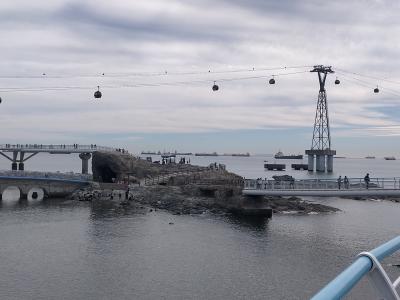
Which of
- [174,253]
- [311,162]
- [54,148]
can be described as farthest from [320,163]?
[174,253]

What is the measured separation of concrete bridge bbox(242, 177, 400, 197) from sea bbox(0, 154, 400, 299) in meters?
3.66

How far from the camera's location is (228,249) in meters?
40.4

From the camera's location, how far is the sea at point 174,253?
28.8 m

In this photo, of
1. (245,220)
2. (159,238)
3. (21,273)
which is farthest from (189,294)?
(245,220)

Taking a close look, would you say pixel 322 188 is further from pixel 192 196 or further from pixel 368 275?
pixel 368 275

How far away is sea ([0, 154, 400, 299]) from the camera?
94.5 ft

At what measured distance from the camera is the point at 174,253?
126ft

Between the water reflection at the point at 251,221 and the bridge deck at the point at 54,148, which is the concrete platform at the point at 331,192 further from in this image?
the bridge deck at the point at 54,148

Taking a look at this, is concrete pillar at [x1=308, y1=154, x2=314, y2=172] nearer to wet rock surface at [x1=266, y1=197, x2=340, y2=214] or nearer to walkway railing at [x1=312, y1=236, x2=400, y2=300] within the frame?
wet rock surface at [x1=266, y1=197, x2=340, y2=214]

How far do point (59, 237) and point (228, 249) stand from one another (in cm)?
1504

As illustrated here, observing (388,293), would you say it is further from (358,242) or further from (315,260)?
(358,242)

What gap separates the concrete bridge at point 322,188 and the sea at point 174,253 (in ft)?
12.0

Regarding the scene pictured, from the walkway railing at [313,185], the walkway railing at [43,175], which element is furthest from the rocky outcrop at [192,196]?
the walkway railing at [43,175]

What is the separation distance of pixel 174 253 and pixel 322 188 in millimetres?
22845
